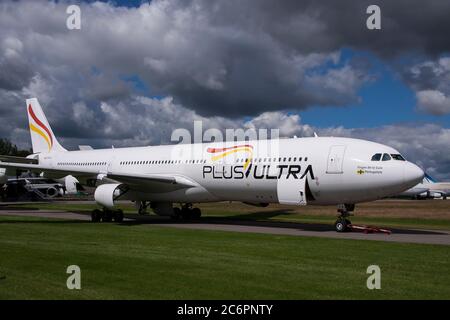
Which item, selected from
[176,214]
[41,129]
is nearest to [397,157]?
[176,214]

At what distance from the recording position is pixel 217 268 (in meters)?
11.3

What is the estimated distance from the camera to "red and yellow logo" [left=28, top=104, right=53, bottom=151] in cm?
3894

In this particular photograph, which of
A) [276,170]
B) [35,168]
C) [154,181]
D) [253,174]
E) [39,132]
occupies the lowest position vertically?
[154,181]

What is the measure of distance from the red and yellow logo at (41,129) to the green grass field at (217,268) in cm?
2209

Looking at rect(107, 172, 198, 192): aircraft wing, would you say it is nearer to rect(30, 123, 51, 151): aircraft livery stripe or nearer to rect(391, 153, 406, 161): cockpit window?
rect(391, 153, 406, 161): cockpit window

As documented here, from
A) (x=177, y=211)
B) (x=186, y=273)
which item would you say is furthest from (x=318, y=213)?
(x=186, y=273)

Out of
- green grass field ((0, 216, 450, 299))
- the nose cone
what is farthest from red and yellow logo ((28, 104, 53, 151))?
the nose cone

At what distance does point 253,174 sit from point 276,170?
4.29ft

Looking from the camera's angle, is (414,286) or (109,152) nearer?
(414,286)

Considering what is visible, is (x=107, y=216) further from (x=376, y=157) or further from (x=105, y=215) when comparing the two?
(x=376, y=157)
